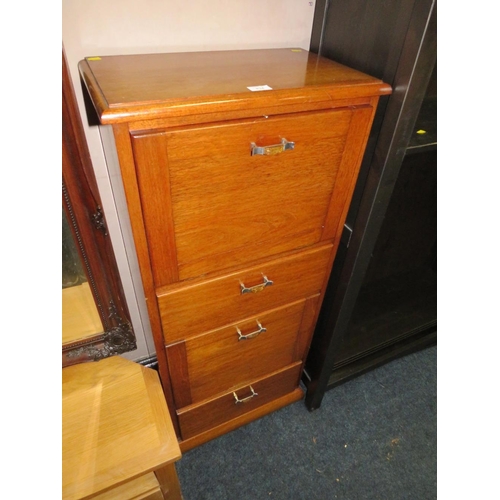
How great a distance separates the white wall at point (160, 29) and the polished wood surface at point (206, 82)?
6 cm

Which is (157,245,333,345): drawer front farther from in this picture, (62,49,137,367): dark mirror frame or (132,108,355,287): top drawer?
(62,49,137,367): dark mirror frame

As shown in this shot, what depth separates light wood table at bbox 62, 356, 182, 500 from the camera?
0.80 meters

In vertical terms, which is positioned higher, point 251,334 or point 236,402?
point 251,334

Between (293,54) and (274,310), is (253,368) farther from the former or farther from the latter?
(293,54)

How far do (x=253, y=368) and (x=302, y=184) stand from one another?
67 cm

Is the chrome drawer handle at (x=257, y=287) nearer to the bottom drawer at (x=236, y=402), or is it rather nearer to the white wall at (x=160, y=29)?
the white wall at (x=160, y=29)

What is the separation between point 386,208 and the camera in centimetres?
92

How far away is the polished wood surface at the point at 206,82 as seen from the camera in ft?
1.82

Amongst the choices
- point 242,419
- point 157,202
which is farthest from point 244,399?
point 157,202

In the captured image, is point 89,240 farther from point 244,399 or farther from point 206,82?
point 244,399

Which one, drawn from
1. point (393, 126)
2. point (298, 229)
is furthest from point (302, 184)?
point (393, 126)

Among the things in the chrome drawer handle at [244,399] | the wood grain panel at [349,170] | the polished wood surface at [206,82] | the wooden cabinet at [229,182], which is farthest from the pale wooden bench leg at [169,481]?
the polished wood surface at [206,82]

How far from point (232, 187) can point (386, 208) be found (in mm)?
457

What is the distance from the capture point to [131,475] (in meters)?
0.80
